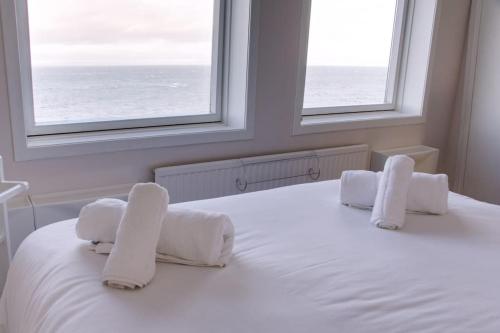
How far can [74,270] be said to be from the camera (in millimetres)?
1157

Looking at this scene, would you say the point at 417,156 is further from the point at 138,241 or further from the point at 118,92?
the point at 138,241

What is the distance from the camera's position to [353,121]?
287 cm

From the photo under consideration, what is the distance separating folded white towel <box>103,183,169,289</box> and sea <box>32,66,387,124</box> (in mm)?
1148

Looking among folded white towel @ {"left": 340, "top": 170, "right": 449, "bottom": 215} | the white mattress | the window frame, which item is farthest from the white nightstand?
the white mattress

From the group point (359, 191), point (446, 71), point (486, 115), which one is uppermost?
point (446, 71)

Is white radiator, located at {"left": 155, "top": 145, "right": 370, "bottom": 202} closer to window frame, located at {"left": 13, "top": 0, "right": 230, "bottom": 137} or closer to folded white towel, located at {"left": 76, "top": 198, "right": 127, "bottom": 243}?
window frame, located at {"left": 13, "top": 0, "right": 230, "bottom": 137}

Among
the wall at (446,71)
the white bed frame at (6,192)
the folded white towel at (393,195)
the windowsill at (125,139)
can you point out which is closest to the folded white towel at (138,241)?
the white bed frame at (6,192)

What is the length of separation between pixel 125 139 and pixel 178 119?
0.39 metres

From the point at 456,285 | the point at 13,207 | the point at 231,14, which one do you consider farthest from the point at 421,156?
the point at 13,207

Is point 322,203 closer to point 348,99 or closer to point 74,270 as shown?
point 74,270

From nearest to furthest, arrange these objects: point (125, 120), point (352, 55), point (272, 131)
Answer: point (125, 120), point (272, 131), point (352, 55)

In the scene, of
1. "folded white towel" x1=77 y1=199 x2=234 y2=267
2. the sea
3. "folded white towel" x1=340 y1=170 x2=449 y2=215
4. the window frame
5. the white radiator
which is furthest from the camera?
the white radiator

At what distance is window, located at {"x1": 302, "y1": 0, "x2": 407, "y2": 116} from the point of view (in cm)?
285

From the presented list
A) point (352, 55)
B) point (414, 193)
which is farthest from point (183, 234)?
point (352, 55)
